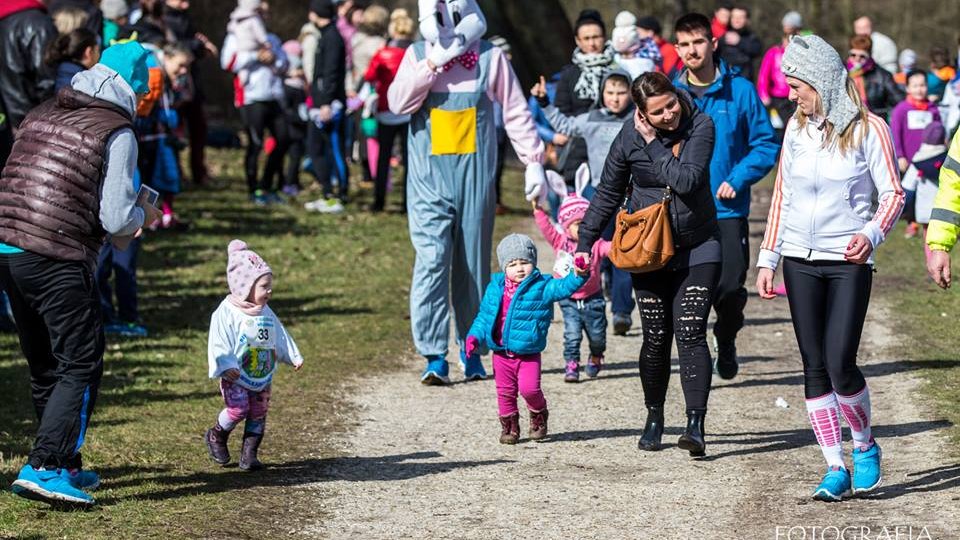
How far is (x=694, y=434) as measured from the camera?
7.90 meters

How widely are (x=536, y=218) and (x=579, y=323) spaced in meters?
1.04

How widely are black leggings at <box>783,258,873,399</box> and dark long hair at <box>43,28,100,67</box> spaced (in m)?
4.72

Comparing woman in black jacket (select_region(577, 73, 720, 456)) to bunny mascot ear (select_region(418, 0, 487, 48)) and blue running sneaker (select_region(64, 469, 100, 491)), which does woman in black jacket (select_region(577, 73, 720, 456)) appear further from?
blue running sneaker (select_region(64, 469, 100, 491))

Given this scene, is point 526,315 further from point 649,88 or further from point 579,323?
point 579,323

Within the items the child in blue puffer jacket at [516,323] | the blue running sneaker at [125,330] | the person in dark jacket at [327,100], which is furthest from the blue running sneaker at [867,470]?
the person in dark jacket at [327,100]

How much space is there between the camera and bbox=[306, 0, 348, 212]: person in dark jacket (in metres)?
17.3

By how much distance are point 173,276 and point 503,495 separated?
7435 mm

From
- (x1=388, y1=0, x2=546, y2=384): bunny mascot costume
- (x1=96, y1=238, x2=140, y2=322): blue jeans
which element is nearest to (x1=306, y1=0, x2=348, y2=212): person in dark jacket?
(x1=96, y1=238, x2=140, y2=322): blue jeans

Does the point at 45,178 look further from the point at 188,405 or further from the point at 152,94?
the point at 152,94

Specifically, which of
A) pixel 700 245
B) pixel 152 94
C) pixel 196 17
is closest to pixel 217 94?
pixel 196 17

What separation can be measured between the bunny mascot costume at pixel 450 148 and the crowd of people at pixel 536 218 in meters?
0.01

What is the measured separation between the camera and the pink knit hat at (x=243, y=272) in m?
7.55

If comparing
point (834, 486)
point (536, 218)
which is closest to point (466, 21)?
point (536, 218)

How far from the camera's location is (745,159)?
29.4 ft
